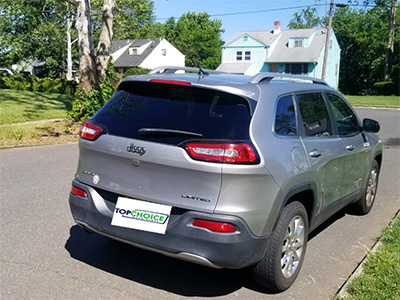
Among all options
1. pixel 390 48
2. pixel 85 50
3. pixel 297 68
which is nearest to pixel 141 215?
pixel 85 50

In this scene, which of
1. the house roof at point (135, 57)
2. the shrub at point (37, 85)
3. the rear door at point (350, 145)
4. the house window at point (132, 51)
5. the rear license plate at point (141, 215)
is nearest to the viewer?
the rear license plate at point (141, 215)

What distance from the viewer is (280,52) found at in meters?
56.2

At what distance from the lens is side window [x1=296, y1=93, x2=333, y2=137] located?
14.3 ft

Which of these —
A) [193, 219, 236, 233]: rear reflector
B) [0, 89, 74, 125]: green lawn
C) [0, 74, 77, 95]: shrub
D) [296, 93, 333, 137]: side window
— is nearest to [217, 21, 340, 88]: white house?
[0, 74, 77, 95]: shrub

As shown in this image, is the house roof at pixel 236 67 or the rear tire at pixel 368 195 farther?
the house roof at pixel 236 67

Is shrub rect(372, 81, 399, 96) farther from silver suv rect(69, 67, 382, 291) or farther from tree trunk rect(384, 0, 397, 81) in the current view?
silver suv rect(69, 67, 382, 291)

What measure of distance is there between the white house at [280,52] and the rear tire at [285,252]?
51685mm

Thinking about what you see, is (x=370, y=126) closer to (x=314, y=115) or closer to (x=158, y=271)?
(x=314, y=115)

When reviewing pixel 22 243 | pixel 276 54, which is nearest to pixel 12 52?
pixel 276 54

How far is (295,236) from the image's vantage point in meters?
4.03

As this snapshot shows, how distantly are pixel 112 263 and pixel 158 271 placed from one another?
1.53 feet

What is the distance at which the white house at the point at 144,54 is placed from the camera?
64.1m

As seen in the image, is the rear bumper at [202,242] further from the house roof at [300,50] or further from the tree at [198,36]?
the tree at [198,36]

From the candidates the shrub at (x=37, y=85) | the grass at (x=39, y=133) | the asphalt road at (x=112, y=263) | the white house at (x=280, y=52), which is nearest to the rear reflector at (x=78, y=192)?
the asphalt road at (x=112, y=263)
